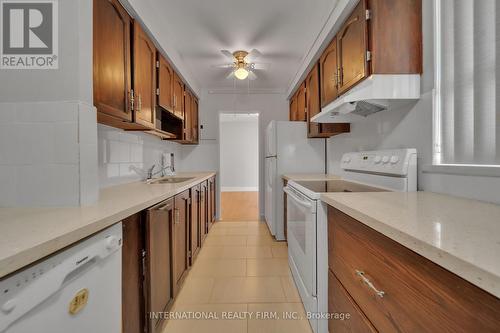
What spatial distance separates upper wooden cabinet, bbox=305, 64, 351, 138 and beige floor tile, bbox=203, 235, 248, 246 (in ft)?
5.39

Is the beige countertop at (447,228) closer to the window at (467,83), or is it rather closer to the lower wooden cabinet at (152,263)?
the window at (467,83)

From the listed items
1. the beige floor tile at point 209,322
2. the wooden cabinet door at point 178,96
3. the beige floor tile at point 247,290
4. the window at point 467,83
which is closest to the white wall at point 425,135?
the window at point 467,83

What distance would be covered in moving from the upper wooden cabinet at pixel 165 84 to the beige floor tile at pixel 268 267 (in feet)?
5.98

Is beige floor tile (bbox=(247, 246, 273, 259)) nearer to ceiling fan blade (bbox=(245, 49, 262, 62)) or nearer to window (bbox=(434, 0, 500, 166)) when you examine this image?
window (bbox=(434, 0, 500, 166))

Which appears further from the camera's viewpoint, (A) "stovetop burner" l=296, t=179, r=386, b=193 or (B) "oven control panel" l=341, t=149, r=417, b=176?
(A) "stovetop burner" l=296, t=179, r=386, b=193

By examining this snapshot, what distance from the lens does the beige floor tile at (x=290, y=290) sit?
66.7 inches

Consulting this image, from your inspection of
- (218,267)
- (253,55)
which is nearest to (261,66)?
(253,55)

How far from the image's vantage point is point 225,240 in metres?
2.95

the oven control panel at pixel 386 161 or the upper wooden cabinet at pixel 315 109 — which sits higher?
the upper wooden cabinet at pixel 315 109

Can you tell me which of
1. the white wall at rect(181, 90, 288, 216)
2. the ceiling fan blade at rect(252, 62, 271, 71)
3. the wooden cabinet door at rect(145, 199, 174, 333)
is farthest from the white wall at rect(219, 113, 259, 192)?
the wooden cabinet door at rect(145, 199, 174, 333)

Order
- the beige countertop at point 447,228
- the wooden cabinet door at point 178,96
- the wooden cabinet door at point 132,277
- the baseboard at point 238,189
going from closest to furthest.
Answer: the beige countertop at point 447,228
the wooden cabinet door at point 132,277
the wooden cabinet door at point 178,96
the baseboard at point 238,189

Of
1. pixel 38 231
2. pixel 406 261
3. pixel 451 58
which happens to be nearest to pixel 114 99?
pixel 38 231

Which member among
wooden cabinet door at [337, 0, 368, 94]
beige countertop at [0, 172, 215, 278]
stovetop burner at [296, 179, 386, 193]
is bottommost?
beige countertop at [0, 172, 215, 278]

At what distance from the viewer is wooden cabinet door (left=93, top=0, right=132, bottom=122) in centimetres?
120
